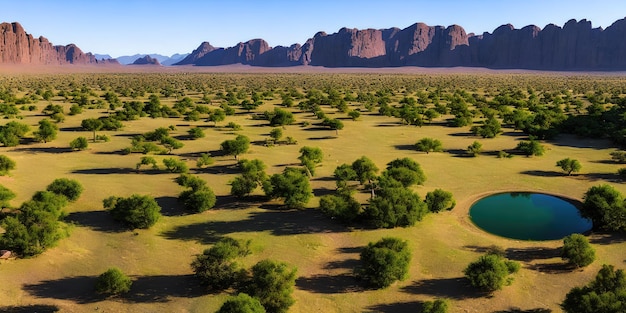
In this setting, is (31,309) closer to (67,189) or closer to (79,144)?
(67,189)

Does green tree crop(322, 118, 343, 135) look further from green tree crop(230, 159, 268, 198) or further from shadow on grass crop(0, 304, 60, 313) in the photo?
shadow on grass crop(0, 304, 60, 313)

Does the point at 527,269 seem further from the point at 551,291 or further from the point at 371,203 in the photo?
the point at 371,203

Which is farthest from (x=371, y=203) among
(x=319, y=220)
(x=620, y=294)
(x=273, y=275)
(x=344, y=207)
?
(x=620, y=294)

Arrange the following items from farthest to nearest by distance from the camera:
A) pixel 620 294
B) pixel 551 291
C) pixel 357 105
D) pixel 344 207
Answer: pixel 357 105 → pixel 344 207 → pixel 551 291 → pixel 620 294

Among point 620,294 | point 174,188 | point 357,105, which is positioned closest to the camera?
point 620,294

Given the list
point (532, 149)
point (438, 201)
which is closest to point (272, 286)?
point (438, 201)

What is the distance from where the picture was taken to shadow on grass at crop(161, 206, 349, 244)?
24.8 meters

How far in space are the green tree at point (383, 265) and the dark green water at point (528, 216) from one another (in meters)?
8.99

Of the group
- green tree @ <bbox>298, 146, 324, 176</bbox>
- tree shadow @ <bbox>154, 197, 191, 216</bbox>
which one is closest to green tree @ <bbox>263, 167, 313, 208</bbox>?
tree shadow @ <bbox>154, 197, 191, 216</bbox>

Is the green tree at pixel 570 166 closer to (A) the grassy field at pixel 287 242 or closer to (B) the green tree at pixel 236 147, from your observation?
(A) the grassy field at pixel 287 242

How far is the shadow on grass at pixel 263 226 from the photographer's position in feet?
81.4

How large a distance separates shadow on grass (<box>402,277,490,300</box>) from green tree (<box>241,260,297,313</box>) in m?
5.53

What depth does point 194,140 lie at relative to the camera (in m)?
51.7

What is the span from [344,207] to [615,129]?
4436 cm
